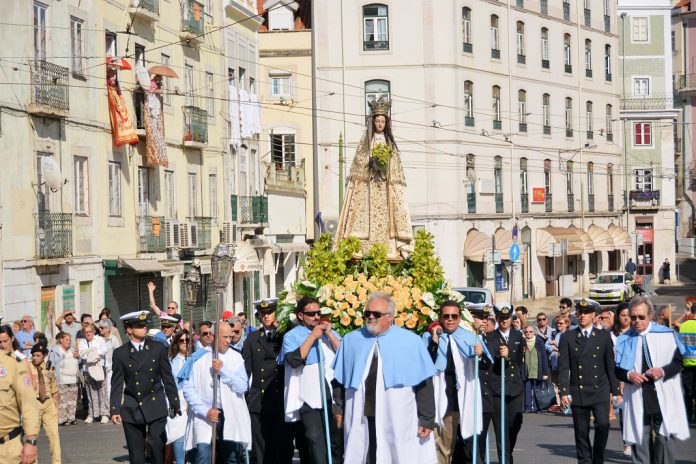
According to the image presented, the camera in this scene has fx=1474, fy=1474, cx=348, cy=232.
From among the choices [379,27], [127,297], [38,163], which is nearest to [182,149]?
[127,297]

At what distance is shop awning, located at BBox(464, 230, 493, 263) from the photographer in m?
60.1

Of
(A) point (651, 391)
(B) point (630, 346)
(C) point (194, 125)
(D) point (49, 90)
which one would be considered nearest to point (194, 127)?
(C) point (194, 125)

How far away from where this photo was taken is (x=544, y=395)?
25.4 m

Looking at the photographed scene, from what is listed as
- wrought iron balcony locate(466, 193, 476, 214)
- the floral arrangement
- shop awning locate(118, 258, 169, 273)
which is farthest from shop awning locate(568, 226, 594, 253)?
the floral arrangement

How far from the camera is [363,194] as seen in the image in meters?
17.2

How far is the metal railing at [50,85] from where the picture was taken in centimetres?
3047

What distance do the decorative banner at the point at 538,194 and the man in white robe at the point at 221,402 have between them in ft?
173

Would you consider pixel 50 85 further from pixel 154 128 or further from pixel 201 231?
pixel 201 231

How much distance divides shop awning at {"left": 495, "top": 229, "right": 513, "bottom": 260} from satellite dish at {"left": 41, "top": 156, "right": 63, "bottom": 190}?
3295 centimetres

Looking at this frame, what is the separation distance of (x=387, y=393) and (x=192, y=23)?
31.3m

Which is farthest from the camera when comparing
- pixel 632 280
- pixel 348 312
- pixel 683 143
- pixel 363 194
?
pixel 683 143

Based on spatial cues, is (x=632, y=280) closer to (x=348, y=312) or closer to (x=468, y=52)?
(x=468, y=52)

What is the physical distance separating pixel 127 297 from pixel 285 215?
1732 centimetres

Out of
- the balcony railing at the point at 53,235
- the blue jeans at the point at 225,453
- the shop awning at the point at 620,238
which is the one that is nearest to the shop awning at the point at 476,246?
the shop awning at the point at 620,238
